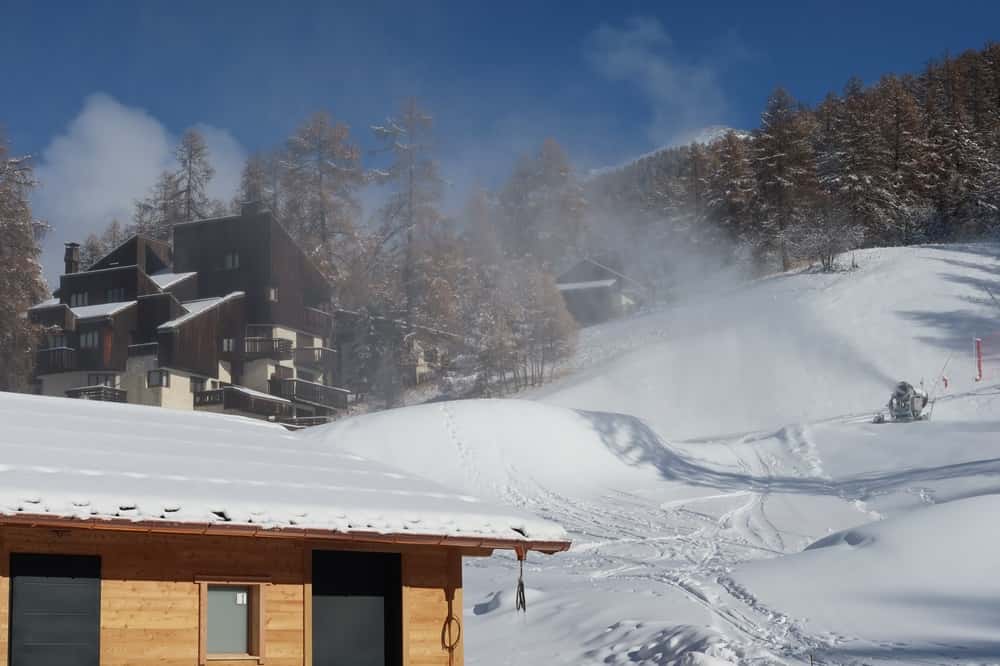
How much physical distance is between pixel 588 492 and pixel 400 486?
17034mm

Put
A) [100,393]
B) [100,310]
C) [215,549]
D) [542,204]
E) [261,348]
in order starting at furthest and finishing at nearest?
1. [542,204]
2. [261,348]
3. [100,310]
4. [100,393]
5. [215,549]

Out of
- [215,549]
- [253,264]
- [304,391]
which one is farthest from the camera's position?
[253,264]

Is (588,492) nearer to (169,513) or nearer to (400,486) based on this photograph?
(400,486)

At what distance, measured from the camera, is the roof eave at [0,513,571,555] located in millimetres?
8102

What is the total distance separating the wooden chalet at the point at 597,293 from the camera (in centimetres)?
7381

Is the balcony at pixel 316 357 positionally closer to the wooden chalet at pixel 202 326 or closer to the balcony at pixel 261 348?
the wooden chalet at pixel 202 326

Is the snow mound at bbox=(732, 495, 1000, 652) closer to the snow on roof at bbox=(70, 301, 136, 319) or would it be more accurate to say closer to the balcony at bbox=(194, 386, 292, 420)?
the balcony at bbox=(194, 386, 292, 420)

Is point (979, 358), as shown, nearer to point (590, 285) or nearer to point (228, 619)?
point (590, 285)

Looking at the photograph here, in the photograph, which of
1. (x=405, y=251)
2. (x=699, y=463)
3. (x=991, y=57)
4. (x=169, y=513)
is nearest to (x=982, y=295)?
(x=699, y=463)

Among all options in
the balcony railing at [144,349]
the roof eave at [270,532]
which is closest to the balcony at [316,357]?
the balcony railing at [144,349]

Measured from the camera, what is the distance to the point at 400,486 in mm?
11258

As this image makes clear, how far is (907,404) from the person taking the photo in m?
35.0

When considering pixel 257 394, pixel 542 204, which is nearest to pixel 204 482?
pixel 257 394

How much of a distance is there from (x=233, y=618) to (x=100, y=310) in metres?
43.5
